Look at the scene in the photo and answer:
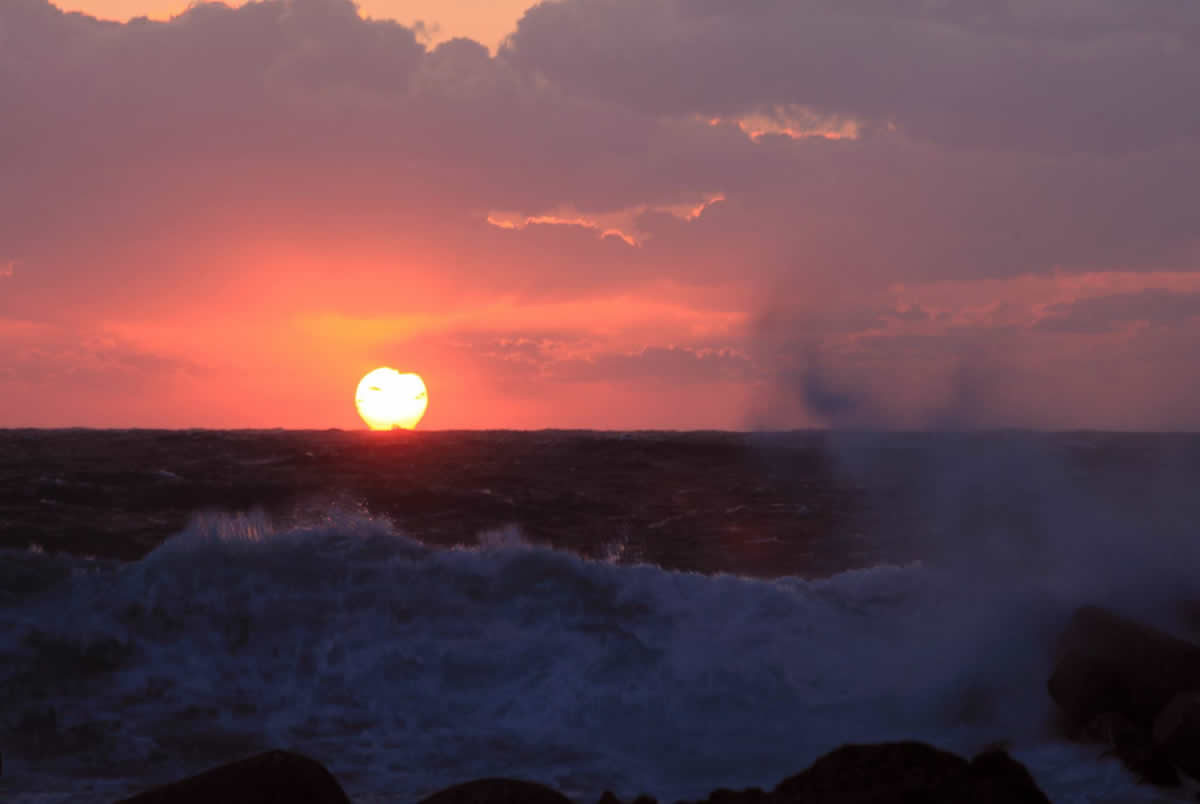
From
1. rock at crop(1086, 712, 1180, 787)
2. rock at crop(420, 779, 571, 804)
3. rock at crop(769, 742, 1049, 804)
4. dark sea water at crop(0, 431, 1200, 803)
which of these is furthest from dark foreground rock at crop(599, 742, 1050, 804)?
rock at crop(1086, 712, 1180, 787)

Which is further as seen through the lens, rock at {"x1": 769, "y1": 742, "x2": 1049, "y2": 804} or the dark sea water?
the dark sea water

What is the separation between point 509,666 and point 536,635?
66 centimetres

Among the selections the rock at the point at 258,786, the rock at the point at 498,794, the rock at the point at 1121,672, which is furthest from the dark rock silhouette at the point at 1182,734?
the rock at the point at 258,786

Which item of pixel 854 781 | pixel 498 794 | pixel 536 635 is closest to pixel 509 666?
pixel 536 635

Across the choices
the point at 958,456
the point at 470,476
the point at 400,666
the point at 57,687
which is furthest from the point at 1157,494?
the point at 57,687

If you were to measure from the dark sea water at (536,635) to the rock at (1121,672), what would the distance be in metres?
0.43

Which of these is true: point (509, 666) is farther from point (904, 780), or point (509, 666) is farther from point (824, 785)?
point (904, 780)

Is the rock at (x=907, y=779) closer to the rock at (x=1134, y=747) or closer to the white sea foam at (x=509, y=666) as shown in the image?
the white sea foam at (x=509, y=666)

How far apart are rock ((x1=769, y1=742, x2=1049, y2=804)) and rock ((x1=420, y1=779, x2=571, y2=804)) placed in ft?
4.32

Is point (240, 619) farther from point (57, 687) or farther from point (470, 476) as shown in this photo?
point (470, 476)

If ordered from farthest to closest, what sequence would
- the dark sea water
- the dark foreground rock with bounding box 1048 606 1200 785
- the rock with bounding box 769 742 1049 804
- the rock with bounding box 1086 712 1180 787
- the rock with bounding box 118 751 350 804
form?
the dark sea water, the dark foreground rock with bounding box 1048 606 1200 785, the rock with bounding box 1086 712 1180 787, the rock with bounding box 118 751 350 804, the rock with bounding box 769 742 1049 804

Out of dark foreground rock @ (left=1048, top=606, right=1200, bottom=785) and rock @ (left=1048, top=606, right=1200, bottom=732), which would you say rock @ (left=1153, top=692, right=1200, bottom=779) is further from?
rock @ (left=1048, top=606, right=1200, bottom=732)

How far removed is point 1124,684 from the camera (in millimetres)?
9102

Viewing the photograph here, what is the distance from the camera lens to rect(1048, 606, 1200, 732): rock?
885cm
